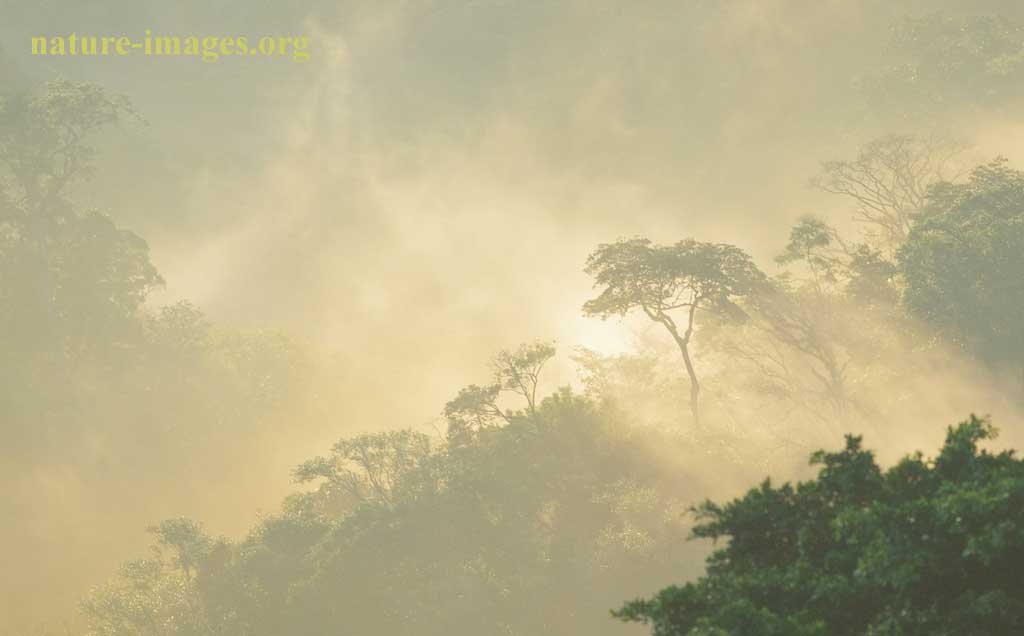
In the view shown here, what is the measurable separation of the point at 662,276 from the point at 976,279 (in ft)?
60.0

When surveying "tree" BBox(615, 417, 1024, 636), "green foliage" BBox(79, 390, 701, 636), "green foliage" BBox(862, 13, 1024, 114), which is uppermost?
"green foliage" BBox(862, 13, 1024, 114)

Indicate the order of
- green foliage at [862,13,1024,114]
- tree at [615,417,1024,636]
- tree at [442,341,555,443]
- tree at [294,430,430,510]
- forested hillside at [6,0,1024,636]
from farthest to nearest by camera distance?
green foliage at [862,13,1024,114] → tree at [442,341,555,443] → tree at [294,430,430,510] → forested hillside at [6,0,1024,636] → tree at [615,417,1024,636]

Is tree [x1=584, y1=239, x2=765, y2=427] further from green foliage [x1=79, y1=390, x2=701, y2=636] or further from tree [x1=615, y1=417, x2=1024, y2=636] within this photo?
tree [x1=615, y1=417, x2=1024, y2=636]

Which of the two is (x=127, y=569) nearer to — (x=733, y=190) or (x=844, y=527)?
(x=844, y=527)

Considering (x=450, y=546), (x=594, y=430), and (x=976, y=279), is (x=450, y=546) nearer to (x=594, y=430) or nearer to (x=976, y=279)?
(x=594, y=430)

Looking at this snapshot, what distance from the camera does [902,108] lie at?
381ft

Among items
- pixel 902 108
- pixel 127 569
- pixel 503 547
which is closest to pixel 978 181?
pixel 503 547

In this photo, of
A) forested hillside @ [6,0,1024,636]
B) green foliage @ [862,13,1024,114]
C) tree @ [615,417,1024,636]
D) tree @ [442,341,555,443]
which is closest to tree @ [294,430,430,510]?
forested hillside @ [6,0,1024,636]

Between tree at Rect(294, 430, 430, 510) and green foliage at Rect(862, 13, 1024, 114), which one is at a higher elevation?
green foliage at Rect(862, 13, 1024, 114)

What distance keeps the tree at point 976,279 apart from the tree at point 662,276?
10.7m

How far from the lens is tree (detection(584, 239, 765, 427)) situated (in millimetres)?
53531

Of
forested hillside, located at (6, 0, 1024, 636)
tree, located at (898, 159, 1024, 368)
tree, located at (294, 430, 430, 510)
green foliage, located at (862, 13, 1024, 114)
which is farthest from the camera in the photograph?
green foliage, located at (862, 13, 1024, 114)

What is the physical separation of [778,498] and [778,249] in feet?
426

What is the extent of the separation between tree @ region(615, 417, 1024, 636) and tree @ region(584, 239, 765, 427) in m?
37.9
